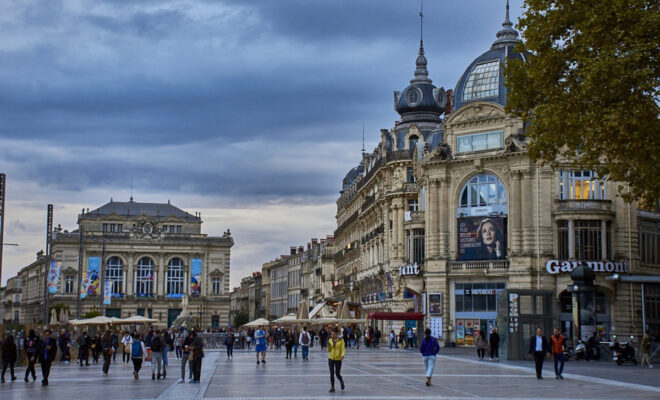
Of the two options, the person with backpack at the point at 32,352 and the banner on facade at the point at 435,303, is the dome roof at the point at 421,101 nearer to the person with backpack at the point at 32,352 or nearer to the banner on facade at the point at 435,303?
the banner on facade at the point at 435,303

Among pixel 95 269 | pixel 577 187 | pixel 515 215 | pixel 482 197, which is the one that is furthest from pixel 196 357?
pixel 95 269

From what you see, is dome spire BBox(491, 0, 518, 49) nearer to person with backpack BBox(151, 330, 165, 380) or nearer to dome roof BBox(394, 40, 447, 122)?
dome roof BBox(394, 40, 447, 122)

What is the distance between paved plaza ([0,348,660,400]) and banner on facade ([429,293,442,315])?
21.5 meters

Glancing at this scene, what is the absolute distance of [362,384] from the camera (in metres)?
27.0

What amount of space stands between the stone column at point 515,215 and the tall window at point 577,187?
2.53 meters

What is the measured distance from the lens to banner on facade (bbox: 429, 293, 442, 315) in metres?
59.4

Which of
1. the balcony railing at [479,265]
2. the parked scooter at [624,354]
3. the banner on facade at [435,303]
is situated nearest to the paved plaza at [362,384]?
the parked scooter at [624,354]

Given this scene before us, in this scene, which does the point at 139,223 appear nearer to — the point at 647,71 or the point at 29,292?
the point at 29,292

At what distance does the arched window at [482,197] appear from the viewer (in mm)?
57812

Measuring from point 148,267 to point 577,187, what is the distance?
260ft

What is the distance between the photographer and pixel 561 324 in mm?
55938

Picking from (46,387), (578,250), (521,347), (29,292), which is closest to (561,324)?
(578,250)

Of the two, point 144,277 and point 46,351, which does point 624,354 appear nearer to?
point 46,351

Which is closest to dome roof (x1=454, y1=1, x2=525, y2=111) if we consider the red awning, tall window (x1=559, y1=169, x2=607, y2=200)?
tall window (x1=559, y1=169, x2=607, y2=200)
